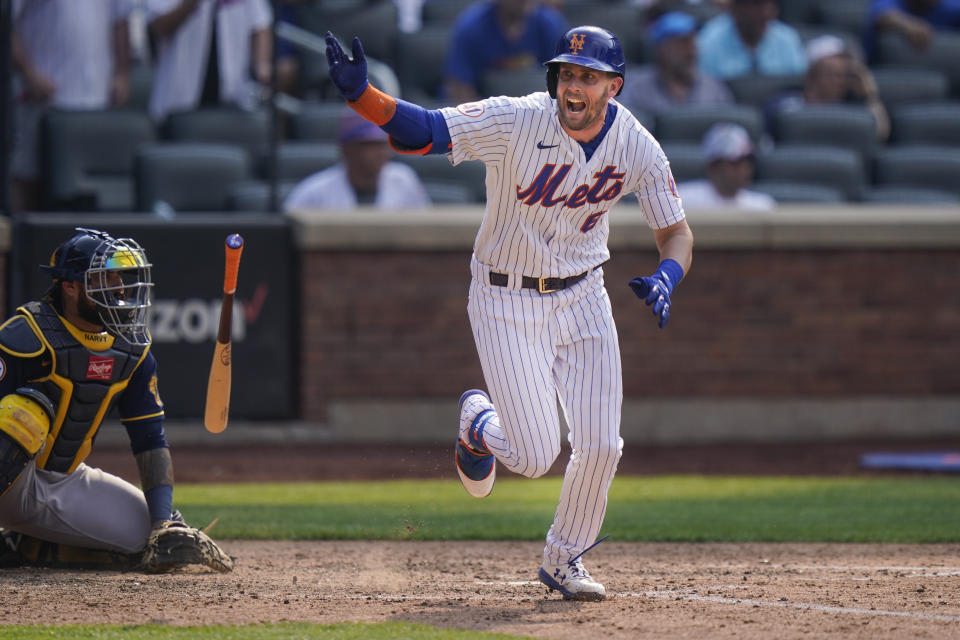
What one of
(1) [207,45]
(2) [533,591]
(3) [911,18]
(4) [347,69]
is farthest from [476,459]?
(3) [911,18]

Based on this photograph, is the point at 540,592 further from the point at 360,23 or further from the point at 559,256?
the point at 360,23

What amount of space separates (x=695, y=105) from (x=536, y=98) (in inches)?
255

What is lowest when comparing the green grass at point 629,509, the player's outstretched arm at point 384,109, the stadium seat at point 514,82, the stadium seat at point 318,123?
the green grass at point 629,509

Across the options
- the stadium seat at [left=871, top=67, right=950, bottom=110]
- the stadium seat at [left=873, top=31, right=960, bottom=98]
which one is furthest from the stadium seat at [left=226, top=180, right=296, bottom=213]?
the stadium seat at [left=873, top=31, right=960, bottom=98]

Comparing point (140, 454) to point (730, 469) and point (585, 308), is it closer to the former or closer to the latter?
point (585, 308)

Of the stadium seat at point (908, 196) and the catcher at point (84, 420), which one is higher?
the stadium seat at point (908, 196)

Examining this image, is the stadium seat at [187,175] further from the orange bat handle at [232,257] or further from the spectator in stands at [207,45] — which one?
the orange bat handle at [232,257]

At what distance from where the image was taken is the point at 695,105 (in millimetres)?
11414

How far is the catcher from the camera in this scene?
5.33 metres

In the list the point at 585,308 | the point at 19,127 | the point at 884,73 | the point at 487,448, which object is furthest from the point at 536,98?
the point at 884,73

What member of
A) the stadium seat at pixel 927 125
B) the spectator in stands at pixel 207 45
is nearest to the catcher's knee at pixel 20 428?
the spectator in stands at pixel 207 45

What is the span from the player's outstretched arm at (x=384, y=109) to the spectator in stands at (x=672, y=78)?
6.52 m

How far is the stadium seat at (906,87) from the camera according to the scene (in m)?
12.2

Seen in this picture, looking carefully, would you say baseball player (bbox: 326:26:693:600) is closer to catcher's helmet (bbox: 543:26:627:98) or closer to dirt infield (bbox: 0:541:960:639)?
catcher's helmet (bbox: 543:26:627:98)
